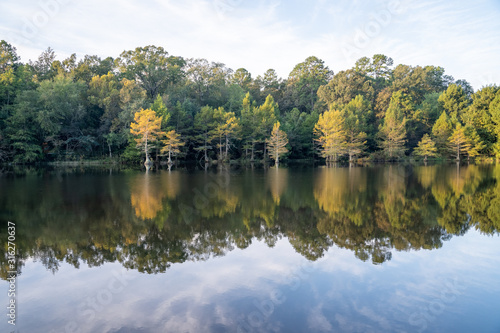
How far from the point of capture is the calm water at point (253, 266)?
435cm

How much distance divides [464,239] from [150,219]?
25.7 feet

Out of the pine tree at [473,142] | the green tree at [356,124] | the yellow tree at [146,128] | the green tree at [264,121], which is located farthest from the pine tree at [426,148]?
the yellow tree at [146,128]

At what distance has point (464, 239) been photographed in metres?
7.77

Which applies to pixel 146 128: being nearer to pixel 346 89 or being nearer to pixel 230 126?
pixel 230 126

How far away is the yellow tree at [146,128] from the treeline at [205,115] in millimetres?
445

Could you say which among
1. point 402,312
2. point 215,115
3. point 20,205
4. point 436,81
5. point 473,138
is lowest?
point 402,312

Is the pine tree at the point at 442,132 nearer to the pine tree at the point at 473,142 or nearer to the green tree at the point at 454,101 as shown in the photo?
the pine tree at the point at 473,142

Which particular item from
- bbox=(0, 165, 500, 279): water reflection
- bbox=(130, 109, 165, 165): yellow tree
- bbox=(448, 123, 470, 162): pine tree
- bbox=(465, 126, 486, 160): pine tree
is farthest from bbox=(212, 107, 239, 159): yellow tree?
bbox=(465, 126, 486, 160): pine tree

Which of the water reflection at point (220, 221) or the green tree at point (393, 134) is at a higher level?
the green tree at point (393, 134)

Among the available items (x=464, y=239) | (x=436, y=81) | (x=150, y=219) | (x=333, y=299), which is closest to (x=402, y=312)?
(x=333, y=299)

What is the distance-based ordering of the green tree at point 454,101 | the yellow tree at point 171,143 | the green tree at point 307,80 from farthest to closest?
the green tree at point 307,80 < the green tree at point 454,101 < the yellow tree at point 171,143

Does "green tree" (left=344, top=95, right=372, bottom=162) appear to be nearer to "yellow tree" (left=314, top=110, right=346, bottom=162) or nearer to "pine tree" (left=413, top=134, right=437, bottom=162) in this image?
"yellow tree" (left=314, top=110, right=346, bottom=162)

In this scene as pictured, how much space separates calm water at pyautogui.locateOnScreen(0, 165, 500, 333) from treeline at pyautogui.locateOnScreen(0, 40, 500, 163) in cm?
2666

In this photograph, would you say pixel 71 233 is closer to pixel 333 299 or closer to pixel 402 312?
pixel 333 299
